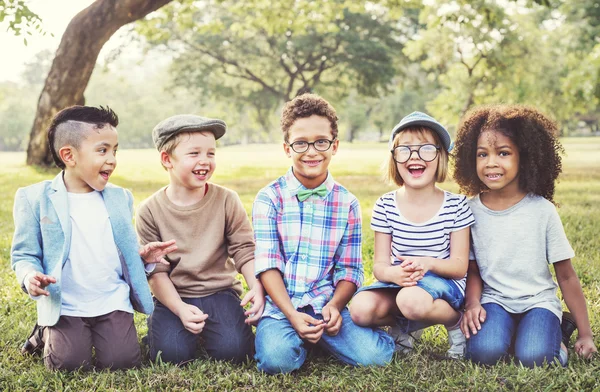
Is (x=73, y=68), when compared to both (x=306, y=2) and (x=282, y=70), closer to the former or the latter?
(x=306, y=2)

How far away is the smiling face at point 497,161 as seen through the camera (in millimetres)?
3164

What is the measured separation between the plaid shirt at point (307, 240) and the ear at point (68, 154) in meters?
0.98

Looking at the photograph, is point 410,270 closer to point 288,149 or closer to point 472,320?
point 472,320

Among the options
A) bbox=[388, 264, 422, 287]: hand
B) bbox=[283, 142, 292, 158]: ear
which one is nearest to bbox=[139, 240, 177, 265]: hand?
bbox=[283, 142, 292, 158]: ear

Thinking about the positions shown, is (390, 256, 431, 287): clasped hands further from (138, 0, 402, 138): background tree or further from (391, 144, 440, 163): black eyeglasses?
(138, 0, 402, 138): background tree

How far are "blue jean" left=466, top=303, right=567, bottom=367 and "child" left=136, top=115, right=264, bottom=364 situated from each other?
116 centimetres

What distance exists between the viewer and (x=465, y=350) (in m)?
3.13

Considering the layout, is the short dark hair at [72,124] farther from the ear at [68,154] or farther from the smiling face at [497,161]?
the smiling face at [497,161]

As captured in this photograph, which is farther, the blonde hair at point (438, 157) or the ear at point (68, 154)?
the blonde hair at point (438, 157)

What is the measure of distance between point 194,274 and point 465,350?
5.01ft

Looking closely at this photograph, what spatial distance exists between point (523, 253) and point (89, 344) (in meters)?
2.30

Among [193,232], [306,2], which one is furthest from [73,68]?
[193,232]

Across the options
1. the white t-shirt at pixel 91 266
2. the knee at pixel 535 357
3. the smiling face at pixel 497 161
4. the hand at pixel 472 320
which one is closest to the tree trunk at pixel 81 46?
the white t-shirt at pixel 91 266

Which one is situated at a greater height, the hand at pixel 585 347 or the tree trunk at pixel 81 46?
the tree trunk at pixel 81 46
